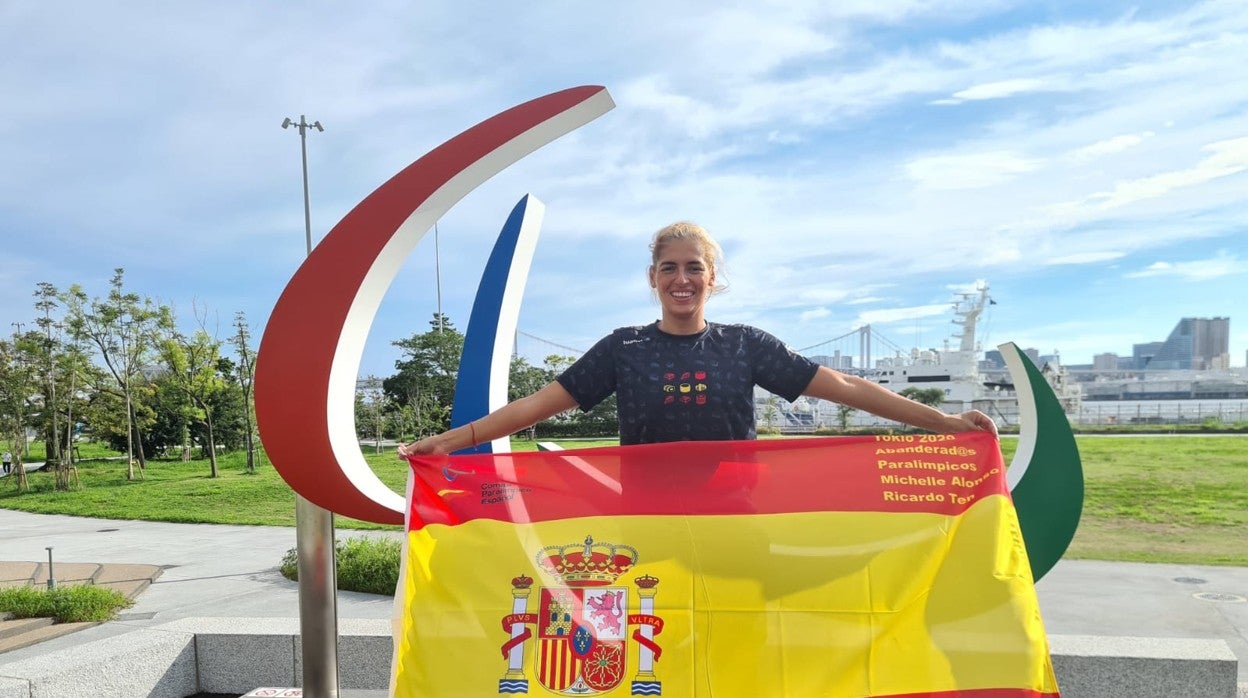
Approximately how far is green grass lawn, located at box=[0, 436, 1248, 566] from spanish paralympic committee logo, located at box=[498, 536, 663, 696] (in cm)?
1029

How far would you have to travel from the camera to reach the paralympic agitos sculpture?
328cm

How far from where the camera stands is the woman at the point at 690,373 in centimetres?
270

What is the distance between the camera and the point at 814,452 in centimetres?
299

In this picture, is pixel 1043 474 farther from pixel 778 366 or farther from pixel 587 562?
pixel 587 562

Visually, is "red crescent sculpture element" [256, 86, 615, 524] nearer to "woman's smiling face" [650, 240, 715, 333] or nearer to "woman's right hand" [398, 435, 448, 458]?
"woman's right hand" [398, 435, 448, 458]

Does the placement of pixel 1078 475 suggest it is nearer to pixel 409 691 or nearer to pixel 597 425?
pixel 409 691

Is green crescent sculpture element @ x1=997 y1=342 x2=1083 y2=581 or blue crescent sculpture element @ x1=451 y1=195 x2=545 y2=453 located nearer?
green crescent sculpture element @ x1=997 y1=342 x2=1083 y2=581

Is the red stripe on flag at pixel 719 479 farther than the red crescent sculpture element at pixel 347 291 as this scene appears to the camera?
No

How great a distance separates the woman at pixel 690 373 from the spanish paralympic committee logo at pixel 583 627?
46 centimetres

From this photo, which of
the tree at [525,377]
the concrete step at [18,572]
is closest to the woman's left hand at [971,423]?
the concrete step at [18,572]

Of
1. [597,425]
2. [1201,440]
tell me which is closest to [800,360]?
[597,425]

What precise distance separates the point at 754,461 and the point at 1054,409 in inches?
64.4

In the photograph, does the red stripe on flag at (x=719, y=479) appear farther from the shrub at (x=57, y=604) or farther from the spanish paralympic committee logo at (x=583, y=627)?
the shrub at (x=57, y=604)

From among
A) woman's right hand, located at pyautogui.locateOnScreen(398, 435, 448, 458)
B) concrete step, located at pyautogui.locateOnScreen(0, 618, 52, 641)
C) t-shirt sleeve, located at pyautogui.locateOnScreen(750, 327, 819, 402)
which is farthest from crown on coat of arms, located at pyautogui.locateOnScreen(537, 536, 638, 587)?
concrete step, located at pyautogui.locateOnScreen(0, 618, 52, 641)
